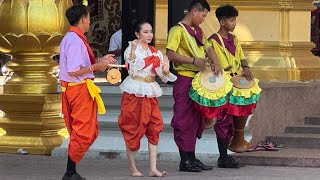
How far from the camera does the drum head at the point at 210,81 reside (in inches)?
375

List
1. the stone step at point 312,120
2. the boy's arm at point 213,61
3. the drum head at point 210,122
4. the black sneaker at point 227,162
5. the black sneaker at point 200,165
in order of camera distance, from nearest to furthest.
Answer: the boy's arm at point 213,61
the drum head at point 210,122
the black sneaker at point 200,165
the black sneaker at point 227,162
the stone step at point 312,120

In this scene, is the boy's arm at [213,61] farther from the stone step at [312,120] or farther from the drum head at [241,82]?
the stone step at [312,120]

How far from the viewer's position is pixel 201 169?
9.88 metres

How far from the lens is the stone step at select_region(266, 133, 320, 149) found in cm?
1112

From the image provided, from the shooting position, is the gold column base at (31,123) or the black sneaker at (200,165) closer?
the black sneaker at (200,165)

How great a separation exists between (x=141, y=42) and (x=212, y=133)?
205 centimetres

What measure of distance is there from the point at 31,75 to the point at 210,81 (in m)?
2.60

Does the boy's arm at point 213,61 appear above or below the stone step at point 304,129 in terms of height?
above

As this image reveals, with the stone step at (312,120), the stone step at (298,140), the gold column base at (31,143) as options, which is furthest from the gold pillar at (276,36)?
the gold column base at (31,143)

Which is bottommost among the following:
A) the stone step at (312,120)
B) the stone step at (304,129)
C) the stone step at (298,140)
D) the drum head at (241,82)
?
the stone step at (298,140)

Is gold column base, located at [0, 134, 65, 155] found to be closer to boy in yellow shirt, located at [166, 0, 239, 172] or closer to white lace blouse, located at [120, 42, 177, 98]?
boy in yellow shirt, located at [166, 0, 239, 172]

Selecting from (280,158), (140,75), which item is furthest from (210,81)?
(280,158)

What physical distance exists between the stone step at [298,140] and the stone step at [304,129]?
0.69ft

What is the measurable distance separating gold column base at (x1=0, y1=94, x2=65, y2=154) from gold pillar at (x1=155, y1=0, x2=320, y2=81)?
3.15 m
